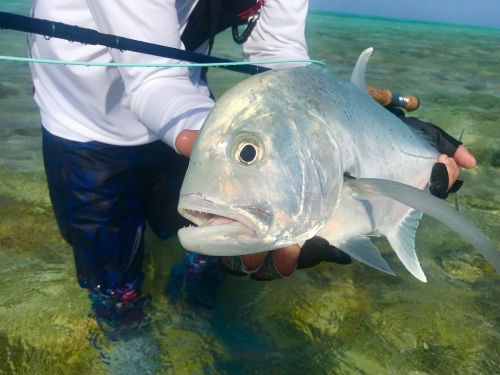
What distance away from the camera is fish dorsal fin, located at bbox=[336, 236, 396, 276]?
1384 millimetres

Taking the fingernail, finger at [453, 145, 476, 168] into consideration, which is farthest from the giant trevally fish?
finger at [453, 145, 476, 168]

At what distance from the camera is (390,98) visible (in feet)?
8.39

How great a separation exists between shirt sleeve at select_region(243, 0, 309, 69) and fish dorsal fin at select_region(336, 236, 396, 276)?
1250 millimetres

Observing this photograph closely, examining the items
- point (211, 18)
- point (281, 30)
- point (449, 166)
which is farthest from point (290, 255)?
point (281, 30)

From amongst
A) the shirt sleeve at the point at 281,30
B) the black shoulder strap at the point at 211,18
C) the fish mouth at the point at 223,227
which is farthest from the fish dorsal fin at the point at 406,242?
the black shoulder strap at the point at 211,18

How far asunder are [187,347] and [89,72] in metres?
1.24

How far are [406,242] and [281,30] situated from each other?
135 cm

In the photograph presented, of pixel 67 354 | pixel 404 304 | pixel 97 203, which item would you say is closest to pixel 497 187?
pixel 404 304

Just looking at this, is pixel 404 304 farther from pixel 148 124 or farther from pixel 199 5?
pixel 199 5

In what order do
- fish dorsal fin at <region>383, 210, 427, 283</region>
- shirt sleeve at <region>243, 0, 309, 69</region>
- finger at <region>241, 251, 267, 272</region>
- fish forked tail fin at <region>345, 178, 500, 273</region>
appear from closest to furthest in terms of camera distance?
fish forked tail fin at <region>345, 178, 500, 273</region> → finger at <region>241, 251, 267, 272</region> → fish dorsal fin at <region>383, 210, 427, 283</region> → shirt sleeve at <region>243, 0, 309, 69</region>

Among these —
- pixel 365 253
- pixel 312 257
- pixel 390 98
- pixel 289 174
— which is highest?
pixel 289 174

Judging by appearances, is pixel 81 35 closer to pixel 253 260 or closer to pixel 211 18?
pixel 211 18

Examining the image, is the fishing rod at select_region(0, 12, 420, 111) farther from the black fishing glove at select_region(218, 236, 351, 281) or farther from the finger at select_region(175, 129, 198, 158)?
the black fishing glove at select_region(218, 236, 351, 281)

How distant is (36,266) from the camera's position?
2.34 metres
